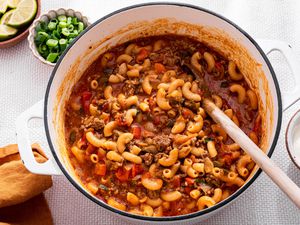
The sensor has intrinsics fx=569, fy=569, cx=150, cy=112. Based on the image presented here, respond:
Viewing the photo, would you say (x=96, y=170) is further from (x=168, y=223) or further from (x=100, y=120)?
(x=168, y=223)

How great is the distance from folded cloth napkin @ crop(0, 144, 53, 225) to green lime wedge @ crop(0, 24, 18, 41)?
51 centimetres

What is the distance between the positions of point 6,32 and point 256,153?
1.25 metres

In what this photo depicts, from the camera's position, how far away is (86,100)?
2.29 metres

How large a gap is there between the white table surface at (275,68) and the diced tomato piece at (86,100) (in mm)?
233

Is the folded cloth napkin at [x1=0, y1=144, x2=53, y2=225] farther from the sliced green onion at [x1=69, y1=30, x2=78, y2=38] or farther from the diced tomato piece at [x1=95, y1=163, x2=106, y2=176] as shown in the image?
the sliced green onion at [x1=69, y1=30, x2=78, y2=38]

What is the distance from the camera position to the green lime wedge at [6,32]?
247 cm

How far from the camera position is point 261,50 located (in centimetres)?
199

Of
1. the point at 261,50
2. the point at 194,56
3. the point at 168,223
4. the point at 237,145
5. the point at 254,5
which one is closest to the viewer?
the point at 168,223

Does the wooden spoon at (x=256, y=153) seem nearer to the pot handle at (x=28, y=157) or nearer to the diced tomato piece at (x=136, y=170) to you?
the diced tomato piece at (x=136, y=170)

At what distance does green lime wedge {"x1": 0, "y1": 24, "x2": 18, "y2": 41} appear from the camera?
2.47m

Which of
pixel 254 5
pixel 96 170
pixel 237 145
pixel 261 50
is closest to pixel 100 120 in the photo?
pixel 96 170

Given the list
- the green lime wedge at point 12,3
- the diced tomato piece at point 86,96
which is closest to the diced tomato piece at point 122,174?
the diced tomato piece at point 86,96

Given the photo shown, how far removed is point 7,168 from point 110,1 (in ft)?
2.91

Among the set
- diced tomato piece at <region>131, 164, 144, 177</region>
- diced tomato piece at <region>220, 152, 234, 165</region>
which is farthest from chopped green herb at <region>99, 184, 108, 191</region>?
diced tomato piece at <region>220, 152, 234, 165</region>
